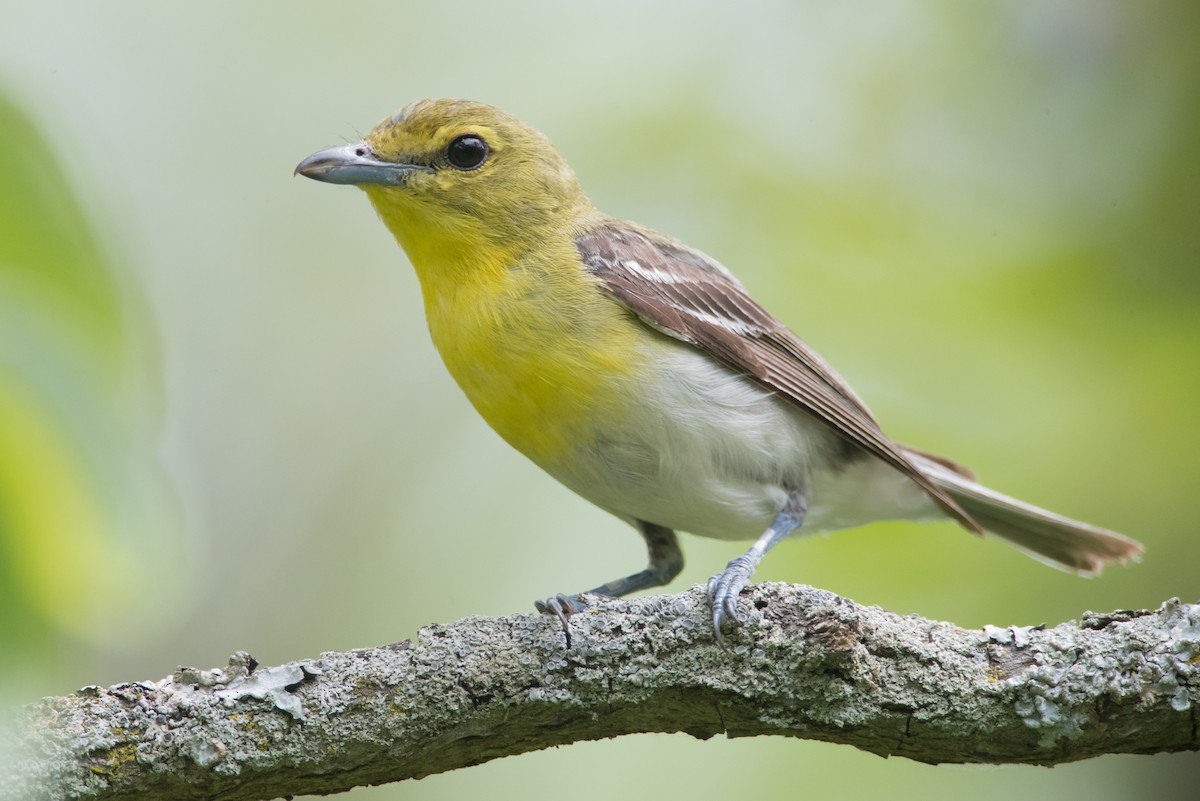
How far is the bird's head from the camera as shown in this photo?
518 cm

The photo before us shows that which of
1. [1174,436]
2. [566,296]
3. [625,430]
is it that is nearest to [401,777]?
→ [625,430]

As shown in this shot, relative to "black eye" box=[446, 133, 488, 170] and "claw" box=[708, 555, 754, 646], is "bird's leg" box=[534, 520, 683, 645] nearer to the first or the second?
"claw" box=[708, 555, 754, 646]

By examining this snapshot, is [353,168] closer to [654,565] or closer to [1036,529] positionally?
[654,565]

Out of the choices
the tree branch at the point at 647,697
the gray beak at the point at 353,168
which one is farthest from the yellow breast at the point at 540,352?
the tree branch at the point at 647,697

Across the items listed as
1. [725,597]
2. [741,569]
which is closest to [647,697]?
[725,597]

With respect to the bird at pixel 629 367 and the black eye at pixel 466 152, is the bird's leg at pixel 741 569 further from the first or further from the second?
the black eye at pixel 466 152

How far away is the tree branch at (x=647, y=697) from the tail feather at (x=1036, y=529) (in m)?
1.44

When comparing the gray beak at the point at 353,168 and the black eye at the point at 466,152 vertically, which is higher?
the black eye at the point at 466,152

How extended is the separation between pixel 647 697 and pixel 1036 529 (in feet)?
9.18

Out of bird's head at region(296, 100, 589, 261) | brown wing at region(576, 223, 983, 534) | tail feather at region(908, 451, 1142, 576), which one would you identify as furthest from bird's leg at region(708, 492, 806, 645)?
bird's head at region(296, 100, 589, 261)

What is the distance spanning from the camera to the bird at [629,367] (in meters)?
4.77

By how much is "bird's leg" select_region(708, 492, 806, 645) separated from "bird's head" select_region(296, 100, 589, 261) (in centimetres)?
167

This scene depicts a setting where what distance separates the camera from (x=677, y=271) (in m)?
5.39

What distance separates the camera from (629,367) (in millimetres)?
4758
